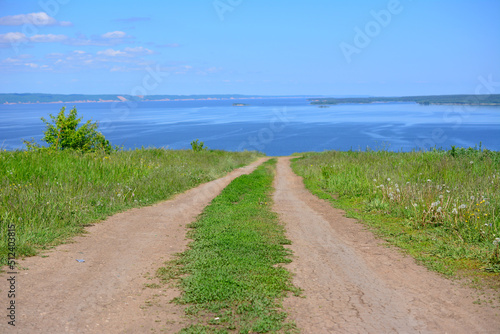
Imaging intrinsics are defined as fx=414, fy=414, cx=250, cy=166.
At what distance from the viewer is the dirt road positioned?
4.70 meters

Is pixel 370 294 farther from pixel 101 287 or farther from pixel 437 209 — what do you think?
pixel 437 209

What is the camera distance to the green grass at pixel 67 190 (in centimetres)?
805

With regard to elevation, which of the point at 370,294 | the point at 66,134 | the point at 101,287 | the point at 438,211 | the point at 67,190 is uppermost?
the point at 66,134

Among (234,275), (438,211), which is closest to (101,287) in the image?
(234,275)

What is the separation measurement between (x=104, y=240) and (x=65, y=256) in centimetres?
122

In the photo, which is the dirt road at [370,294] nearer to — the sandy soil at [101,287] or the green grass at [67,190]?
the sandy soil at [101,287]

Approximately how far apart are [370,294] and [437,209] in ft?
13.6

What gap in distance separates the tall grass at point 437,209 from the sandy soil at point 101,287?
15.1 feet

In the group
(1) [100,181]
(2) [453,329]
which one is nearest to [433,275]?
(2) [453,329]

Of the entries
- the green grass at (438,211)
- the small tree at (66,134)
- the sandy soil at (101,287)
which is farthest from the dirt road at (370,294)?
Result: the small tree at (66,134)

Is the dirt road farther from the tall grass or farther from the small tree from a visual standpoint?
the small tree

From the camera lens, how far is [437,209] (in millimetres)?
8922

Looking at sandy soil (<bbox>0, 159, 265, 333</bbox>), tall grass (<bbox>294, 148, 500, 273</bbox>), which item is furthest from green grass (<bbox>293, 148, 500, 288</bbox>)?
sandy soil (<bbox>0, 159, 265, 333</bbox>)

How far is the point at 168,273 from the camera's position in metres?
6.34
